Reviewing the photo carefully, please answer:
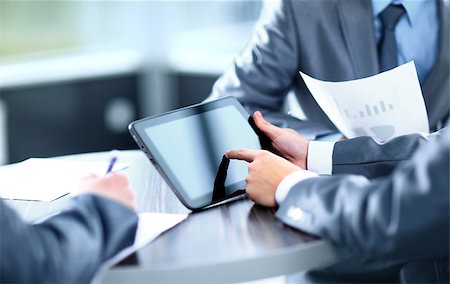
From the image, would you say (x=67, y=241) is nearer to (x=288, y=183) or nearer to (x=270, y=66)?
(x=288, y=183)

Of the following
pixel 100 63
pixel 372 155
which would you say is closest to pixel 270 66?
pixel 372 155

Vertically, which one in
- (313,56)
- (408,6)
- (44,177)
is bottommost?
(44,177)

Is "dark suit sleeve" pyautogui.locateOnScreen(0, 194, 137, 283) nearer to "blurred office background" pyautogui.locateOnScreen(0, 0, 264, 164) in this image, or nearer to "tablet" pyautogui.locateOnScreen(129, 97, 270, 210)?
"tablet" pyautogui.locateOnScreen(129, 97, 270, 210)

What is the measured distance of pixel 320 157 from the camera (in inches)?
62.6

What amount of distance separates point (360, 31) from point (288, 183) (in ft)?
3.06

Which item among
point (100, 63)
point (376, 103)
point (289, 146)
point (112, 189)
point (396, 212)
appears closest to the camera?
point (396, 212)

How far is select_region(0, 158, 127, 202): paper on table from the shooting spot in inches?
60.7

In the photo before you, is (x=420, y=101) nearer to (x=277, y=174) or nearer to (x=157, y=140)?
(x=277, y=174)

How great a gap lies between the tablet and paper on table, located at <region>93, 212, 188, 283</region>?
0.19ft

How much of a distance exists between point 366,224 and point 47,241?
1.53ft

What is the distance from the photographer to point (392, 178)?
1.16m

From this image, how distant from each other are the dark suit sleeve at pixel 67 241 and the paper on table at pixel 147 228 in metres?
0.01

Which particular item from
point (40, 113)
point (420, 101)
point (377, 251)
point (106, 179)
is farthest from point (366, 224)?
point (40, 113)

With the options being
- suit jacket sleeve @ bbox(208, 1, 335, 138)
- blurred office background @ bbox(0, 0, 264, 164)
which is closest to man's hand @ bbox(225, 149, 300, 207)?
suit jacket sleeve @ bbox(208, 1, 335, 138)
